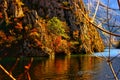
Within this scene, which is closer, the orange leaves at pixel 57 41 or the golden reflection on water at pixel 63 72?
the golden reflection on water at pixel 63 72

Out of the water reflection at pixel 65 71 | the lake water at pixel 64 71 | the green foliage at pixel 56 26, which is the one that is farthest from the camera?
the green foliage at pixel 56 26

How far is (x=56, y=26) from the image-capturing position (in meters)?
120

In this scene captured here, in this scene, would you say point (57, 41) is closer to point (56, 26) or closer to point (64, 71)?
point (56, 26)

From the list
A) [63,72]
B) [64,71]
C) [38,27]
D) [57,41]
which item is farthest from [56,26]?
[63,72]

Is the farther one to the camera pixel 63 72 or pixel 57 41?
pixel 57 41

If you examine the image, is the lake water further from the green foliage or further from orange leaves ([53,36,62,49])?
the green foliage

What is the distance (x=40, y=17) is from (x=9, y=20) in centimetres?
1152

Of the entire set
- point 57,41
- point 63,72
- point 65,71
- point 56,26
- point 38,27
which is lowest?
point 57,41

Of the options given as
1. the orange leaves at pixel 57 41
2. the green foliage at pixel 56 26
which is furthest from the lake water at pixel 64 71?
the green foliage at pixel 56 26

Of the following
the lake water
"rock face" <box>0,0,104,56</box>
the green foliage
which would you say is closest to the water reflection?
the lake water

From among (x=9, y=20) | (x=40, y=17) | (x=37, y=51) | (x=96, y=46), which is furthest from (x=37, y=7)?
(x=96, y=46)

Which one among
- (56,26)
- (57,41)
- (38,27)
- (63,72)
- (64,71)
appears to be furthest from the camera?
(56,26)

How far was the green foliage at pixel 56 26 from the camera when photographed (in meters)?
118

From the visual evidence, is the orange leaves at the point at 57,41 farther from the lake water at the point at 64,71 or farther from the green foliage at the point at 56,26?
the lake water at the point at 64,71
